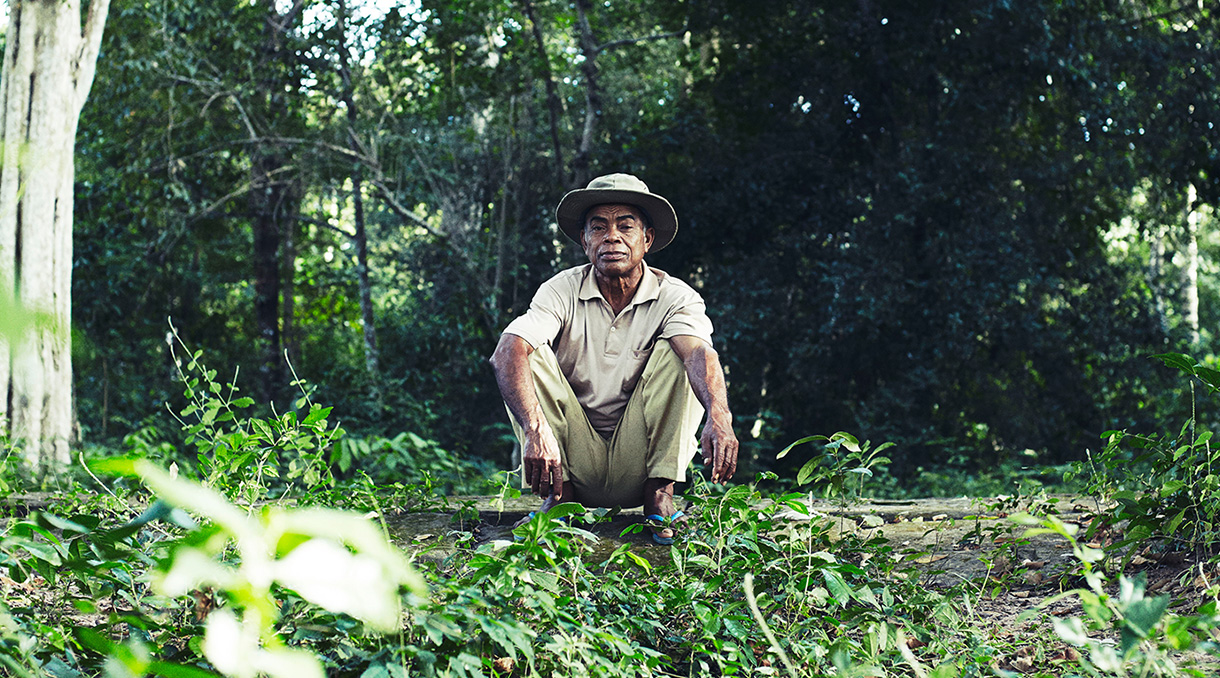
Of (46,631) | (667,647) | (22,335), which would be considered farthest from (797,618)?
(22,335)

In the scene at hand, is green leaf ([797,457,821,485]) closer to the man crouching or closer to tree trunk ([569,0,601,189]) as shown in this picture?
the man crouching

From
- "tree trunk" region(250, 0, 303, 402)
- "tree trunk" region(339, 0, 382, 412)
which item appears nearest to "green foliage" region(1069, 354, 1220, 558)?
"tree trunk" region(339, 0, 382, 412)

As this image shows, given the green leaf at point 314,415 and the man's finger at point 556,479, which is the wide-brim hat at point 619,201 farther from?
the green leaf at point 314,415

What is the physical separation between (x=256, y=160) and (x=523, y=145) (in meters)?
2.77

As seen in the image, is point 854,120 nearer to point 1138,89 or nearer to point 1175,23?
point 1138,89

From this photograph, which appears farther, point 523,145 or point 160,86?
point 523,145

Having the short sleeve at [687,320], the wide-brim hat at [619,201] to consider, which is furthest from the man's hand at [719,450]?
the wide-brim hat at [619,201]

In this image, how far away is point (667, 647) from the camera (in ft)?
7.10

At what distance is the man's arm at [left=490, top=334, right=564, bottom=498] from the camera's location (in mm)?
2840

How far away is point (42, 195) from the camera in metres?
5.69

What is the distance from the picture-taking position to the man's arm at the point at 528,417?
284 centimetres

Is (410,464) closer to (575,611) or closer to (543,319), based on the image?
(543,319)

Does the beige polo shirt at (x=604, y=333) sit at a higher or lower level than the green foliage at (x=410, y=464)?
higher

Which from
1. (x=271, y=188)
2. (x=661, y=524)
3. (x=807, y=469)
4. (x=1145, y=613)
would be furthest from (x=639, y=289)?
(x=271, y=188)
